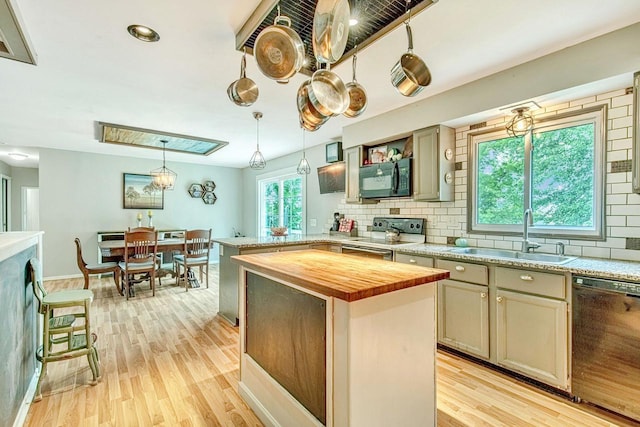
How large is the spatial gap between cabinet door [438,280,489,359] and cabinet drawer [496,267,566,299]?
164 mm

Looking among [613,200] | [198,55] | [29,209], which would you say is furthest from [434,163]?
[29,209]

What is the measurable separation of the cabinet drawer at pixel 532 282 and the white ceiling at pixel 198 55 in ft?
4.50

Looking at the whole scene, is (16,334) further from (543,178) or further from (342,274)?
(543,178)

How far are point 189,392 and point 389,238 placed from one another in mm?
2484

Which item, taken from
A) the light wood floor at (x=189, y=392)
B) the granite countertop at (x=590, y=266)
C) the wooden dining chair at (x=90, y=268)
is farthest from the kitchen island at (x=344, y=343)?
the wooden dining chair at (x=90, y=268)

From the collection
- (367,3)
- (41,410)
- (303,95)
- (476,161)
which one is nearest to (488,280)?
(476,161)

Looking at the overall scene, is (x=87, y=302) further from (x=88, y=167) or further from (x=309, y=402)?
(x=88, y=167)

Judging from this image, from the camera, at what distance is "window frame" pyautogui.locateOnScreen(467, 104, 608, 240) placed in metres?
2.25

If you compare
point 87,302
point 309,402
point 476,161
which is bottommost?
point 309,402

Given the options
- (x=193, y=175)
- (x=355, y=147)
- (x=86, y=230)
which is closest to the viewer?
(x=355, y=147)

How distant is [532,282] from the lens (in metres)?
2.13

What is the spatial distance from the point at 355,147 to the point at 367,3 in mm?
2327

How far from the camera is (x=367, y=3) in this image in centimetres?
169

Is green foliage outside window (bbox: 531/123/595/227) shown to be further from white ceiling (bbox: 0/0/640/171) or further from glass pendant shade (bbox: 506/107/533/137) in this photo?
white ceiling (bbox: 0/0/640/171)
